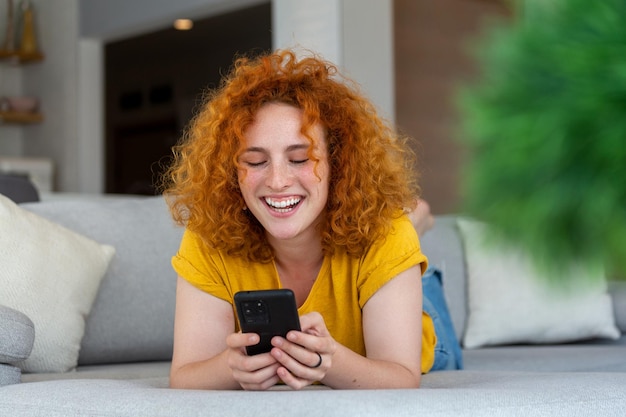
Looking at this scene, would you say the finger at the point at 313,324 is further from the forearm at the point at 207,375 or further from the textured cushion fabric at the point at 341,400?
the forearm at the point at 207,375

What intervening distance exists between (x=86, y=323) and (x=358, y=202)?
46.0 inches

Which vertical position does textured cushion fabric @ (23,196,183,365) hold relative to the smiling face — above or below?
below

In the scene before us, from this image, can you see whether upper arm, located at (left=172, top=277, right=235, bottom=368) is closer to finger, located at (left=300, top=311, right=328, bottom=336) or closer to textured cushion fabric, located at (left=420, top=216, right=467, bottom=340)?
finger, located at (left=300, top=311, right=328, bottom=336)

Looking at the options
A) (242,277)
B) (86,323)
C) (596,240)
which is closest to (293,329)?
(242,277)

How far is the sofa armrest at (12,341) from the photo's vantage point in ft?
5.78

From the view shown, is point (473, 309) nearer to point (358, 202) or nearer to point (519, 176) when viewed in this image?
point (358, 202)

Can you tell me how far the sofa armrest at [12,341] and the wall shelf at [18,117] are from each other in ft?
22.2

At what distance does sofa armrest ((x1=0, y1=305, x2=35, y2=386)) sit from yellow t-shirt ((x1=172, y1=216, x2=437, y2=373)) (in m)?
0.36

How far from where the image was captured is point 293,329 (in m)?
1.19

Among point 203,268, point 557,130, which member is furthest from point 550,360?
point 557,130

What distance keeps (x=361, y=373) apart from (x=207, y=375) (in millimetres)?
265

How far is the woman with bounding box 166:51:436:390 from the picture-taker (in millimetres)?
1493

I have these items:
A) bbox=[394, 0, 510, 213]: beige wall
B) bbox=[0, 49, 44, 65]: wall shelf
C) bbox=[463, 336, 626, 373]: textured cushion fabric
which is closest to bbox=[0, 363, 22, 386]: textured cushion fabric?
bbox=[463, 336, 626, 373]: textured cushion fabric

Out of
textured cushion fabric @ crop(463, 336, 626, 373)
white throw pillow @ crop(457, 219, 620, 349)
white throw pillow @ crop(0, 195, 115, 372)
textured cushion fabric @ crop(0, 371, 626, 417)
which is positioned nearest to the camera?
textured cushion fabric @ crop(0, 371, 626, 417)
